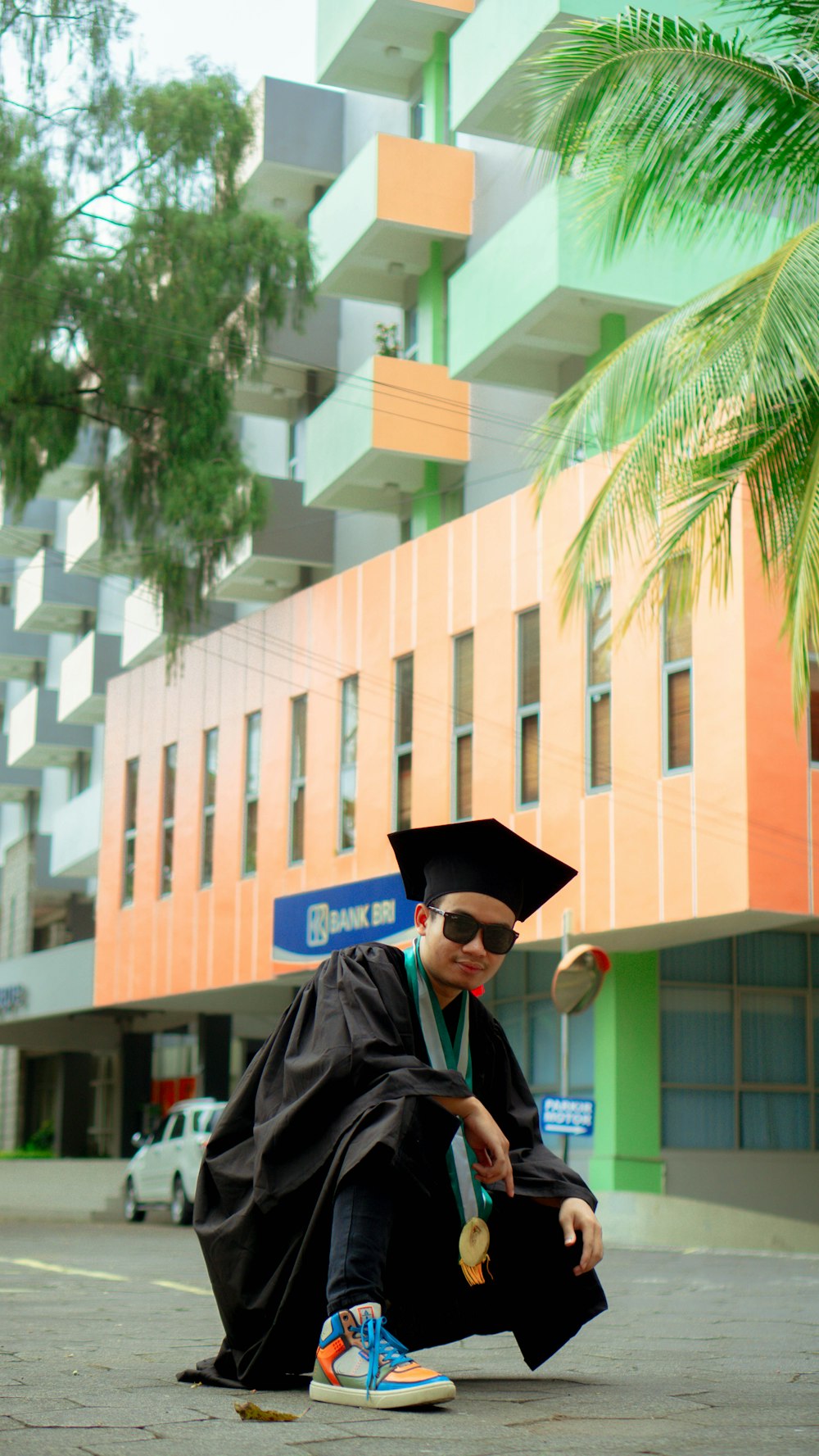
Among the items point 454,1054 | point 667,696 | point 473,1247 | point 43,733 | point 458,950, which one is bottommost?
point 473,1247

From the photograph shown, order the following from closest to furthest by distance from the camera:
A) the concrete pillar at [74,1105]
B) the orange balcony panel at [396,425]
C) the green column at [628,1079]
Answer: the green column at [628,1079]
the orange balcony panel at [396,425]
the concrete pillar at [74,1105]

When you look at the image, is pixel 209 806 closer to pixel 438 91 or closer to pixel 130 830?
pixel 130 830

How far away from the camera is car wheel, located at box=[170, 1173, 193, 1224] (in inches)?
904

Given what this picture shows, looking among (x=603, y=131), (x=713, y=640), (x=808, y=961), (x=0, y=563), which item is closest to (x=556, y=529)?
(x=713, y=640)

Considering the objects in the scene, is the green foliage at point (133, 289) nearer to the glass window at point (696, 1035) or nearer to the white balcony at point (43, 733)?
the glass window at point (696, 1035)

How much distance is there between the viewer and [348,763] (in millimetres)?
26203

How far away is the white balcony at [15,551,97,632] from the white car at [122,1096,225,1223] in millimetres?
21672

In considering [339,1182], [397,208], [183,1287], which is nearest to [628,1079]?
[183,1287]

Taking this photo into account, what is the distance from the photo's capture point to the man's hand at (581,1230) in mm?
4664

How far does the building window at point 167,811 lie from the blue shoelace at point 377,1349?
91.6ft

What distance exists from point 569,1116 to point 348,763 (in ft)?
31.3

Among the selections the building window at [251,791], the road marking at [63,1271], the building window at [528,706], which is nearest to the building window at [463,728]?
the building window at [528,706]

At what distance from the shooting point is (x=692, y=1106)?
21.8 metres

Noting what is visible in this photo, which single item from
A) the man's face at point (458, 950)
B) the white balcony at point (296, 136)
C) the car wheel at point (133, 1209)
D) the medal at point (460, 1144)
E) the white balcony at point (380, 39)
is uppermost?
the white balcony at point (296, 136)
